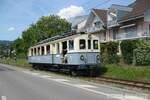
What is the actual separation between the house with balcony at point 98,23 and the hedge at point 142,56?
23.0 m

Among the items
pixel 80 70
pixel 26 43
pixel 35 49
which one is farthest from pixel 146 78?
pixel 26 43

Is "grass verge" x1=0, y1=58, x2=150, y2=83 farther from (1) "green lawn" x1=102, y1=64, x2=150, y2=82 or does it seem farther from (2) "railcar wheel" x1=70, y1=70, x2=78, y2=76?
(2) "railcar wheel" x1=70, y1=70, x2=78, y2=76

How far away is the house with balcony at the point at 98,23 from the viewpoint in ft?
182

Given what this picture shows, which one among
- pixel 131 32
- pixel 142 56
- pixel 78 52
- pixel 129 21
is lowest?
pixel 142 56

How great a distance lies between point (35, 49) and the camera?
40.7m

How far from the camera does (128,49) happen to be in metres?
33.9

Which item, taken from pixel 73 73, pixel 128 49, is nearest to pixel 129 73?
pixel 73 73

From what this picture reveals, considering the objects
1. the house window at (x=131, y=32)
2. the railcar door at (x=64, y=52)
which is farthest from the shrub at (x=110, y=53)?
the railcar door at (x=64, y=52)

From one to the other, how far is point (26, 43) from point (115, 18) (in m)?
34.0

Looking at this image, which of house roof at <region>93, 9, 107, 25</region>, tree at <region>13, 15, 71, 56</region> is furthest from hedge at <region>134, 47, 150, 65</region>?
tree at <region>13, 15, 71, 56</region>

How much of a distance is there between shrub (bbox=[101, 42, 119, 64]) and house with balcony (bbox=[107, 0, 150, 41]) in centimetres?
394

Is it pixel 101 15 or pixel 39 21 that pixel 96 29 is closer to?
pixel 101 15

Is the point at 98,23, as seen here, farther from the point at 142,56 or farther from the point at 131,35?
the point at 142,56

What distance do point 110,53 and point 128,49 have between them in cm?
385
